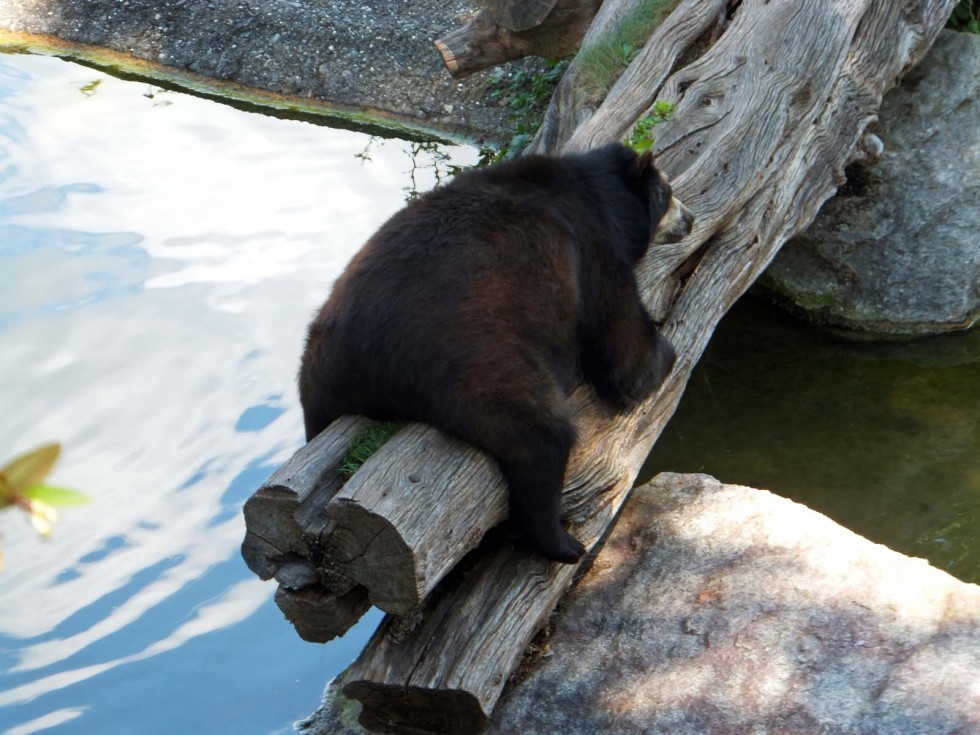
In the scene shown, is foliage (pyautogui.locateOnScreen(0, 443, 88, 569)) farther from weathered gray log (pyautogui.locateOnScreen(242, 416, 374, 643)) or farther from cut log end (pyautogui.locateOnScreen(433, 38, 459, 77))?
cut log end (pyautogui.locateOnScreen(433, 38, 459, 77))

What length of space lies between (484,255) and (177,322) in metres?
3.63

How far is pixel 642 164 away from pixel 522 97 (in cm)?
473

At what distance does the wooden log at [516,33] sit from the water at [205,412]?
1142 mm

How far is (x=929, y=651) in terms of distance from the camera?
3.49m

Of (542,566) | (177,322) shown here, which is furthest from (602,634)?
(177,322)

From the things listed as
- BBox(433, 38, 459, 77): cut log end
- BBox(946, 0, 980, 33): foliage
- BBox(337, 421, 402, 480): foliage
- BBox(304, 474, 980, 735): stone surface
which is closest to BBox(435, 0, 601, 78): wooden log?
BBox(433, 38, 459, 77): cut log end

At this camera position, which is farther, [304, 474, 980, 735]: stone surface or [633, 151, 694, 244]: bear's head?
[633, 151, 694, 244]: bear's head

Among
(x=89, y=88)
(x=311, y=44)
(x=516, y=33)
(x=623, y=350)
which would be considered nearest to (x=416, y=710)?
A: (x=623, y=350)

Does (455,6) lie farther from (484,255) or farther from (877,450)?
(484,255)

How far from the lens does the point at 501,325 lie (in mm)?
3346

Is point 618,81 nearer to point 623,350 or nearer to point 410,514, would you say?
point 623,350

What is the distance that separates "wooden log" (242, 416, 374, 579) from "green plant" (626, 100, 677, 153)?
91.7 inches

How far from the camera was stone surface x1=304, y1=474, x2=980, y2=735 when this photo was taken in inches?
133

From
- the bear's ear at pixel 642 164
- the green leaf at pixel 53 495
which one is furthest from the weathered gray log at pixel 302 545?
the green leaf at pixel 53 495
